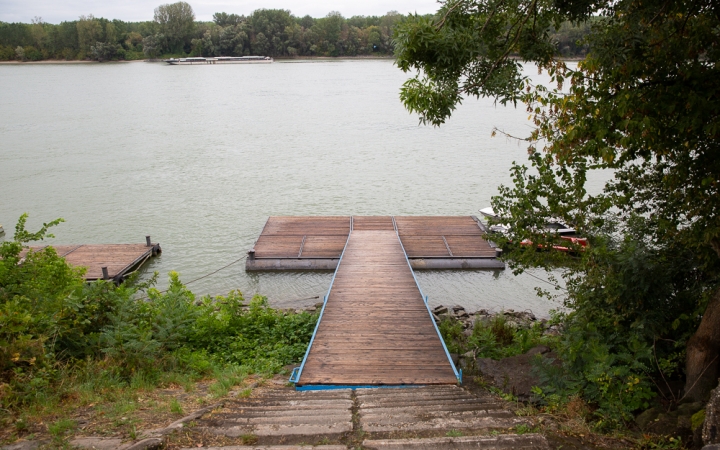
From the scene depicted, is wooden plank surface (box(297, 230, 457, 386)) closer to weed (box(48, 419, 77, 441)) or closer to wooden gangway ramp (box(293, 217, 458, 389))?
wooden gangway ramp (box(293, 217, 458, 389))

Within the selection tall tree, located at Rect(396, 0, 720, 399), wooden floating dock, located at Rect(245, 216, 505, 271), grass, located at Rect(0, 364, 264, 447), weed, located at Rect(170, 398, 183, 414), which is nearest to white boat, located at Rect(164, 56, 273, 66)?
wooden floating dock, located at Rect(245, 216, 505, 271)

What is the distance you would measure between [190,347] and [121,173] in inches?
995

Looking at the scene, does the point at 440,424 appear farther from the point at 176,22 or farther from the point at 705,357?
the point at 176,22

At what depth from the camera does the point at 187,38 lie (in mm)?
126062

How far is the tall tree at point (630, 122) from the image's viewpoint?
5.52m

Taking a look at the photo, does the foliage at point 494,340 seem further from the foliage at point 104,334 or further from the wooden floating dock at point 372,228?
the wooden floating dock at point 372,228

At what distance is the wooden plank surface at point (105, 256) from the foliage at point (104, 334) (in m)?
7.44

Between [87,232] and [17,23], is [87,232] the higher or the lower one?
the lower one

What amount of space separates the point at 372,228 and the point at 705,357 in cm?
1440

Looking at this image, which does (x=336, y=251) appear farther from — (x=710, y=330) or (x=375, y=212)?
(x=710, y=330)

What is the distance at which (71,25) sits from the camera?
12112cm

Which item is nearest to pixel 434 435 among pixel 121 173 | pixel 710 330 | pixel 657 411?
pixel 657 411

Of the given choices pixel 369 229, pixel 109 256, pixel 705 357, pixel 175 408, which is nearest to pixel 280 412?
pixel 175 408

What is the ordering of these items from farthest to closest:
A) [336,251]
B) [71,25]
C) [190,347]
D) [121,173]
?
1. [71,25]
2. [121,173]
3. [336,251]
4. [190,347]
